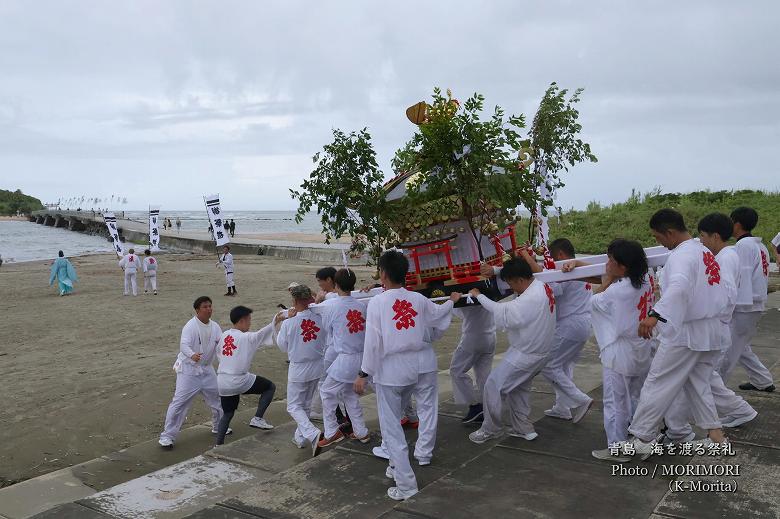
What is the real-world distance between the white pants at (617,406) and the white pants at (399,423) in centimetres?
140

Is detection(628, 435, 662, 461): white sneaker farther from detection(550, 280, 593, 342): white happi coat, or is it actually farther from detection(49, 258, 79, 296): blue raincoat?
detection(49, 258, 79, 296): blue raincoat

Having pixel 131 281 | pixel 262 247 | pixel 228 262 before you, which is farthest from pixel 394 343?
pixel 262 247

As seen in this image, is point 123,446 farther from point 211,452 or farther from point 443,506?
point 443,506

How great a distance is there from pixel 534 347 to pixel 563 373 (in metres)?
1.12

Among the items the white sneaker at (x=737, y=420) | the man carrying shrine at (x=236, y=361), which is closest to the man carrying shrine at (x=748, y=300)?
the white sneaker at (x=737, y=420)

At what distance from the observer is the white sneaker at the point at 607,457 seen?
5004mm

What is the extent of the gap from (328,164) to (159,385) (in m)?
5.39

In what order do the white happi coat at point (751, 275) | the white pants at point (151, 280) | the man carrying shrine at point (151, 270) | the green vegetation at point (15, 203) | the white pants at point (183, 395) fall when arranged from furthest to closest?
the green vegetation at point (15, 203), the white pants at point (151, 280), the man carrying shrine at point (151, 270), the white pants at point (183, 395), the white happi coat at point (751, 275)

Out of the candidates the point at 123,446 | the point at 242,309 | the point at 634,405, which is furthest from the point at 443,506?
the point at 123,446

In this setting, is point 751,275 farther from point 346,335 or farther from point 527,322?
point 346,335

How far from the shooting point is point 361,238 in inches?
248

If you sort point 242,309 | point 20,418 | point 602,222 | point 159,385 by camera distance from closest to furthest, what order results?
1. point 242,309
2. point 20,418
3. point 159,385
4. point 602,222

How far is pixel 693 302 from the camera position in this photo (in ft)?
15.7

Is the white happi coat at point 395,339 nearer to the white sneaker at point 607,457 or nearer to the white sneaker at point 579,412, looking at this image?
the white sneaker at point 607,457
